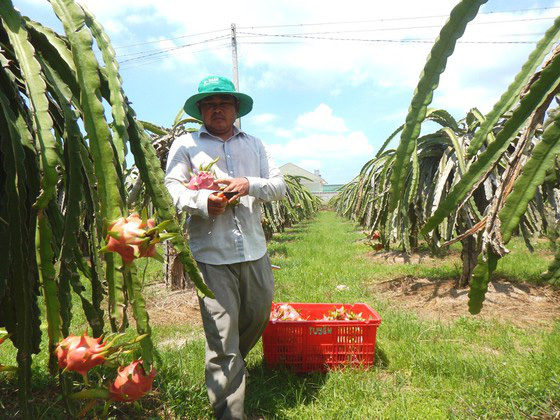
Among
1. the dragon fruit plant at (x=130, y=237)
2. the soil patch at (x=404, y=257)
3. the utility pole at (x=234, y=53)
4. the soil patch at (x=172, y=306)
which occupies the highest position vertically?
the utility pole at (x=234, y=53)

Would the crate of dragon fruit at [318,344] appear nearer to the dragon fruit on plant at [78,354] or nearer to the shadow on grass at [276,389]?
the shadow on grass at [276,389]

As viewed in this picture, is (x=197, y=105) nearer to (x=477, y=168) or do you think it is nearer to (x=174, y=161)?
(x=174, y=161)

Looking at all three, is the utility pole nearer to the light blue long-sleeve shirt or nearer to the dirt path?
the dirt path

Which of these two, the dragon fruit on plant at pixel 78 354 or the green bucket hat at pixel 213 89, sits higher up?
the green bucket hat at pixel 213 89

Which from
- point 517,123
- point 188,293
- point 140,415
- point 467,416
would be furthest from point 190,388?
point 188,293

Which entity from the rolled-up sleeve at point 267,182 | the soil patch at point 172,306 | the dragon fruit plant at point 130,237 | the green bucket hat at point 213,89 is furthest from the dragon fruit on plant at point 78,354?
the soil patch at point 172,306

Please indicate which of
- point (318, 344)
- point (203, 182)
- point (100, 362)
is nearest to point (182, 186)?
point (203, 182)

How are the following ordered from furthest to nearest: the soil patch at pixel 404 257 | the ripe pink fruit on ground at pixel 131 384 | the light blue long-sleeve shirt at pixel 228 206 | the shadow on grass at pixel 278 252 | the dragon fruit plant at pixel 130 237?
the shadow on grass at pixel 278 252 → the soil patch at pixel 404 257 → the light blue long-sleeve shirt at pixel 228 206 → the ripe pink fruit on ground at pixel 131 384 → the dragon fruit plant at pixel 130 237

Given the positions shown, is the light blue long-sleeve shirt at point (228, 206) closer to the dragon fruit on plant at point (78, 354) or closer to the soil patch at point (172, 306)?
the dragon fruit on plant at point (78, 354)

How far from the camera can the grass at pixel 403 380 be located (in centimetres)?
173

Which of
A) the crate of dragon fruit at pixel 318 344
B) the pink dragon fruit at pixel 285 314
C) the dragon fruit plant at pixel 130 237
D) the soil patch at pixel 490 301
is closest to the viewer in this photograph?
the dragon fruit plant at pixel 130 237

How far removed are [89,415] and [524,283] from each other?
3653 millimetres

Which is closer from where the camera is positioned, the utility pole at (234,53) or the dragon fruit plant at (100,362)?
the dragon fruit plant at (100,362)

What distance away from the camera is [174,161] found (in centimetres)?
188
